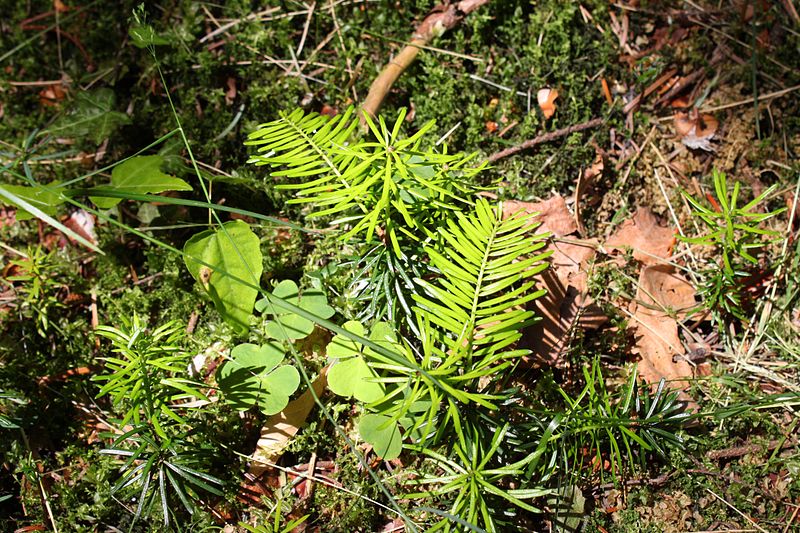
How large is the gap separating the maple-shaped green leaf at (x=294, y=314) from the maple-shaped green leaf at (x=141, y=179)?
22.7 inches

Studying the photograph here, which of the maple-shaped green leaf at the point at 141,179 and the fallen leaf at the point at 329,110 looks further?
the fallen leaf at the point at 329,110

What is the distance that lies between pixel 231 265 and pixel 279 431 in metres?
0.71

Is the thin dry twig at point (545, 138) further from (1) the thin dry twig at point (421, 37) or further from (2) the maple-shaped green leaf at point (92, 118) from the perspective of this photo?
(2) the maple-shaped green leaf at point (92, 118)

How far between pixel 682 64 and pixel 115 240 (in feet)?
10.1

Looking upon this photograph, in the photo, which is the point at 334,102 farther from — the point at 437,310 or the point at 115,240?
the point at 437,310

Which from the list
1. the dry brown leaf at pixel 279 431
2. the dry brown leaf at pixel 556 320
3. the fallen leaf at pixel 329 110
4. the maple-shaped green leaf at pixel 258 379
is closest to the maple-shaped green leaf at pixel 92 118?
the fallen leaf at pixel 329 110

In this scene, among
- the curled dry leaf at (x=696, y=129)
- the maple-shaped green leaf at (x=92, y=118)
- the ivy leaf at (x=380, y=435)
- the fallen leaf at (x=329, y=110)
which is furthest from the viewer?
the fallen leaf at (x=329, y=110)

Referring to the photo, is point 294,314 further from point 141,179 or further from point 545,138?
point 545,138

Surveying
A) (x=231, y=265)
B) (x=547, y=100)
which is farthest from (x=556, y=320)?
(x=231, y=265)

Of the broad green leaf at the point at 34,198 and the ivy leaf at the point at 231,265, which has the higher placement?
the broad green leaf at the point at 34,198

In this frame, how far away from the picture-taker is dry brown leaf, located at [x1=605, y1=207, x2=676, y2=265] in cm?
274

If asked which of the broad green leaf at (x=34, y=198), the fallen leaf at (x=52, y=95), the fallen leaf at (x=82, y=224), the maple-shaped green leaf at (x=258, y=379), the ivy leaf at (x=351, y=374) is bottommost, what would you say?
the maple-shaped green leaf at (x=258, y=379)

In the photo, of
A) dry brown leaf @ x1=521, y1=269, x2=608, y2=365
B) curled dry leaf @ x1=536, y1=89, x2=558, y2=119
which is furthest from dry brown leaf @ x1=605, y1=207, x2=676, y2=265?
curled dry leaf @ x1=536, y1=89, x2=558, y2=119

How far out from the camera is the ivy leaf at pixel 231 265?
2.26 metres
